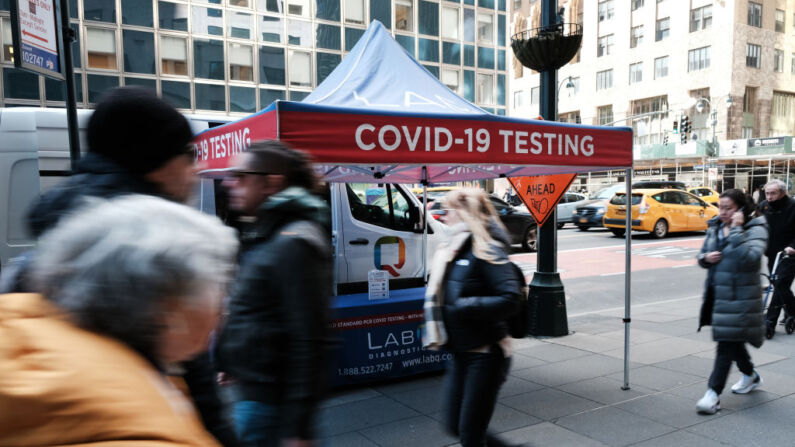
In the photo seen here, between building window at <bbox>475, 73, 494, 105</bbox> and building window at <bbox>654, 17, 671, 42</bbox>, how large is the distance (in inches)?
927

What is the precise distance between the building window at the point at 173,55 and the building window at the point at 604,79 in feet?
136

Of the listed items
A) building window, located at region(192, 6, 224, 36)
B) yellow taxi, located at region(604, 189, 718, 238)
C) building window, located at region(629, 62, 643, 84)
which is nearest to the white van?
yellow taxi, located at region(604, 189, 718, 238)

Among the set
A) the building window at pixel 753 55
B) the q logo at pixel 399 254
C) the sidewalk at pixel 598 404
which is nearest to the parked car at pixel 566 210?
the sidewalk at pixel 598 404

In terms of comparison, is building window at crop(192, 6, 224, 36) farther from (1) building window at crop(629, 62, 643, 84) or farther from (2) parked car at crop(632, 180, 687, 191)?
(1) building window at crop(629, 62, 643, 84)

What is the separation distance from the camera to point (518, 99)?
62344 millimetres

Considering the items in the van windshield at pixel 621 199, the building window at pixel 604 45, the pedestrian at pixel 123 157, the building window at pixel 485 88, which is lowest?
the van windshield at pixel 621 199

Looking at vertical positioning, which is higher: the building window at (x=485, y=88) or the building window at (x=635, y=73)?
the building window at (x=635, y=73)

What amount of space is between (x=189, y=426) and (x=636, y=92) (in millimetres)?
56764

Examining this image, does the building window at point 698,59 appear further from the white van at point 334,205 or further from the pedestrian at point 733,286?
the pedestrian at point 733,286

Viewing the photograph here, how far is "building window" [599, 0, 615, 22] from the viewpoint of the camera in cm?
5322

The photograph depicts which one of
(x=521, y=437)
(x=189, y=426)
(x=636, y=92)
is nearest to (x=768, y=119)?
(x=636, y=92)

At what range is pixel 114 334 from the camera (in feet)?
2.57

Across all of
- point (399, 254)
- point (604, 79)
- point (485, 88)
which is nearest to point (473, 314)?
Result: point (399, 254)

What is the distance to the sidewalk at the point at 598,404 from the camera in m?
3.95
